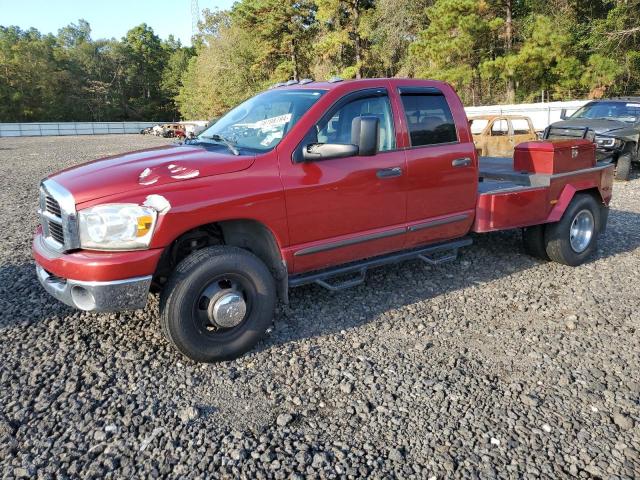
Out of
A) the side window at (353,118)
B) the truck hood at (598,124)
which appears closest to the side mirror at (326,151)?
the side window at (353,118)

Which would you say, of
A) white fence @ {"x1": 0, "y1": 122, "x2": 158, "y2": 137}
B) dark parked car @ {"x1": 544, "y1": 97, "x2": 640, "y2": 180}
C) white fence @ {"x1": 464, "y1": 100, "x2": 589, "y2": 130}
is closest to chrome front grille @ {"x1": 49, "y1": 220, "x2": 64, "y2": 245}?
dark parked car @ {"x1": 544, "y1": 97, "x2": 640, "y2": 180}

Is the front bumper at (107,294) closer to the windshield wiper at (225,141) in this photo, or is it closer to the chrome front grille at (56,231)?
the chrome front grille at (56,231)

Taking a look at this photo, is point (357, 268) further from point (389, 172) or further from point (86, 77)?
point (86, 77)

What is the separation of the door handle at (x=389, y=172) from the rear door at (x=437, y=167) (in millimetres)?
122

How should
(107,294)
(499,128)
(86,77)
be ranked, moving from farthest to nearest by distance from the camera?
(86,77), (499,128), (107,294)

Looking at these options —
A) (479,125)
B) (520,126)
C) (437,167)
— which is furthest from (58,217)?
(479,125)

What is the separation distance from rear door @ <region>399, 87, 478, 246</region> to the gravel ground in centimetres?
70

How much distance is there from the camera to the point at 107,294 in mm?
3225

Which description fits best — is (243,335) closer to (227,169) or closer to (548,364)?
(227,169)

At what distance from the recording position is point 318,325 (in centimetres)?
425

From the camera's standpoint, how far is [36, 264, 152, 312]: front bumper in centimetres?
322

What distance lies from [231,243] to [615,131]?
10.6 m

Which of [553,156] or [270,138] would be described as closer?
[270,138]

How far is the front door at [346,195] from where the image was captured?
3861mm
